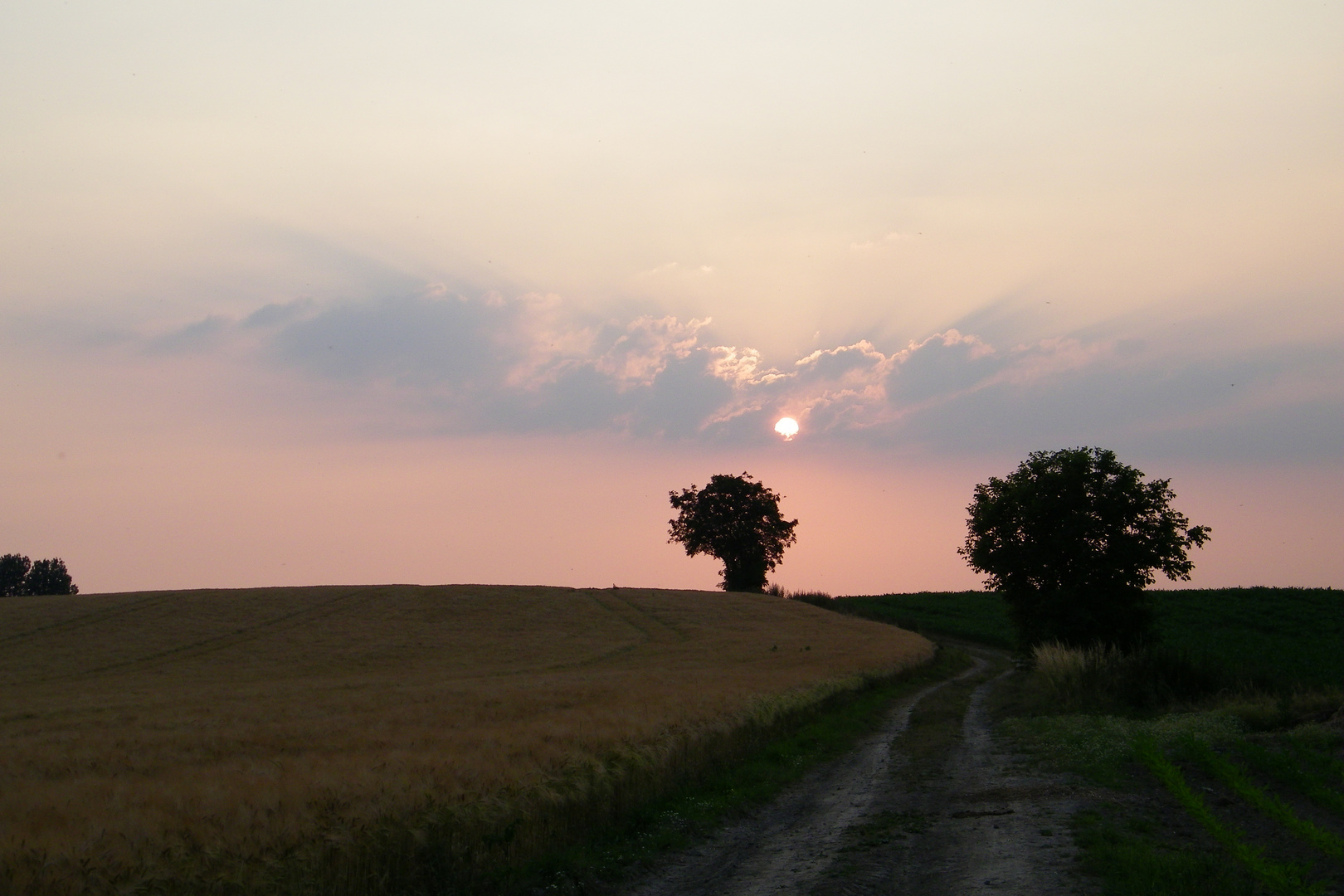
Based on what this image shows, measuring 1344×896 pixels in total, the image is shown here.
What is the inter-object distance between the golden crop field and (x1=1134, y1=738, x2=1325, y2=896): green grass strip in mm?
7906

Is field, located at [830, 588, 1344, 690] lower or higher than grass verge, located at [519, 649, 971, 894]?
higher

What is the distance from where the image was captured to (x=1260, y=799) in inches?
486

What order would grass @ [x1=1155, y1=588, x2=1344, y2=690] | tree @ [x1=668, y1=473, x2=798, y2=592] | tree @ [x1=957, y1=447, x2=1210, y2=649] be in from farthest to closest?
1. tree @ [x1=668, y1=473, x2=798, y2=592]
2. tree @ [x1=957, y1=447, x2=1210, y2=649]
3. grass @ [x1=1155, y1=588, x2=1344, y2=690]

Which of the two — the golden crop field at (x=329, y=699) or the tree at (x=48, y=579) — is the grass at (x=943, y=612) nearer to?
the golden crop field at (x=329, y=699)

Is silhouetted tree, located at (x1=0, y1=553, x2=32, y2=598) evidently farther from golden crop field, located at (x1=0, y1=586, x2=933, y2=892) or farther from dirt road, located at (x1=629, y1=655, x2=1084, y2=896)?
dirt road, located at (x1=629, y1=655, x2=1084, y2=896)

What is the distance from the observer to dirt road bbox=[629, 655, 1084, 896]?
31.0 ft

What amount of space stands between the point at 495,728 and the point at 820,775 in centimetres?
653

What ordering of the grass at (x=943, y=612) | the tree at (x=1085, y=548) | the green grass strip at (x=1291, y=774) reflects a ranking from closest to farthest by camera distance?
the green grass strip at (x=1291, y=774), the tree at (x=1085, y=548), the grass at (x=943, y=612)

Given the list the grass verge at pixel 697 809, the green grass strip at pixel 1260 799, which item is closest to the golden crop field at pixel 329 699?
the grass verge at pixel 697 809

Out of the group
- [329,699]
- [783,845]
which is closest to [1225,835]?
[783,845]

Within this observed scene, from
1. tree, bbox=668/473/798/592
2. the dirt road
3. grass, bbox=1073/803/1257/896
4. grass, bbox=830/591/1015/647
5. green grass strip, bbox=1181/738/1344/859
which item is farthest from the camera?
tree, bbox=668/473/798/592

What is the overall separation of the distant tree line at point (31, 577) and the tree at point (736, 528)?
3817 inches

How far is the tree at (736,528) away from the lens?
95062 mm

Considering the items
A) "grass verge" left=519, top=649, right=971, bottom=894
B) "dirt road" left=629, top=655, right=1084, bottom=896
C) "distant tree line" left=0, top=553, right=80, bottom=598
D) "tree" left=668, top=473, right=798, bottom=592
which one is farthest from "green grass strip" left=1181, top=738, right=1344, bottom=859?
"distant tree line" left=0, top=553, right=80, bottom=598
